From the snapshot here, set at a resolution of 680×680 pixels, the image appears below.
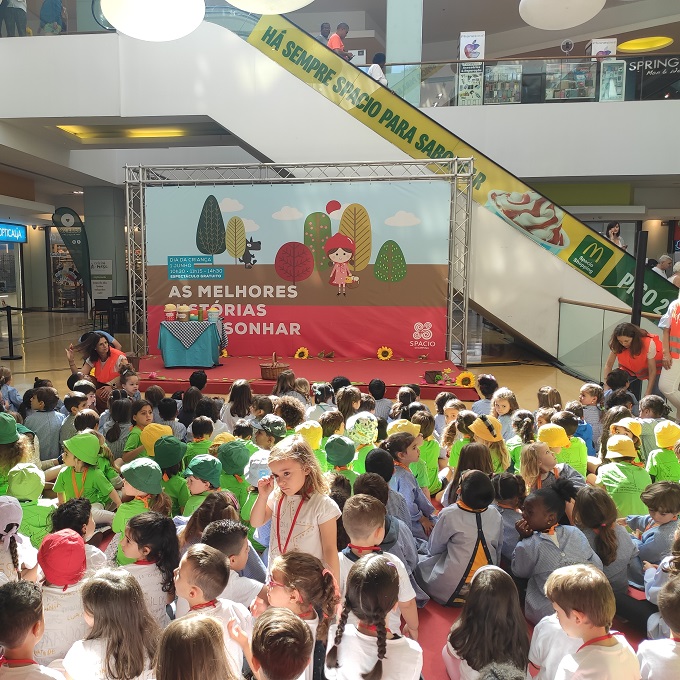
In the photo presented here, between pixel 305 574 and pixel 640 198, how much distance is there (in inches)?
594

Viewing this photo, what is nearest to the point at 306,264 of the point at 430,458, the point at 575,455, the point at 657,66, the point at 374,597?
the point at 430,458

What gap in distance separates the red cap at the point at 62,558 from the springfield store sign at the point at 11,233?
13.1 metres

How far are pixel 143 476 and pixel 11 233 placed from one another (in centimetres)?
1301

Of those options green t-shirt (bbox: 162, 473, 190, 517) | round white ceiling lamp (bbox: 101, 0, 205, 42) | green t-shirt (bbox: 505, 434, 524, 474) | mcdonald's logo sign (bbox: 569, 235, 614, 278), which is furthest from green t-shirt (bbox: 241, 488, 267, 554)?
mcdonald's logo sign (bbox: 569, 235, 614, 278)

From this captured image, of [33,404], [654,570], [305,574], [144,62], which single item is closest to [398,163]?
[144,62]

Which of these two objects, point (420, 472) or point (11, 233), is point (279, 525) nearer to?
point (420, 472)

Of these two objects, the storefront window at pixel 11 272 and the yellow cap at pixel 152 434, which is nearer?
the yellow cap at pixel 152 434

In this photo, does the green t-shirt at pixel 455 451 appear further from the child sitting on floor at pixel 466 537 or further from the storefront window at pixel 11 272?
the storefront window at pixel 11 272

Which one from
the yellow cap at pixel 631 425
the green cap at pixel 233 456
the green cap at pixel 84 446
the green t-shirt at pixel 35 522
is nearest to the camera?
the green t-shirt at pixel 35 522

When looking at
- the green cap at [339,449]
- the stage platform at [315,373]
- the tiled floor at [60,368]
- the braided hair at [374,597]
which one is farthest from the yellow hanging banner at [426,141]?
the braided hair at [374,597]

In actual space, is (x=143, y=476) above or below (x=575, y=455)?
above

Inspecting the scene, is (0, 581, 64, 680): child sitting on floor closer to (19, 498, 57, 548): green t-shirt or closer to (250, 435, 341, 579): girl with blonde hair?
(250, 435, 341, 579): girl with blonde hair

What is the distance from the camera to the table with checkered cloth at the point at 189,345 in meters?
9.16

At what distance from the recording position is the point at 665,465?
385 cm
